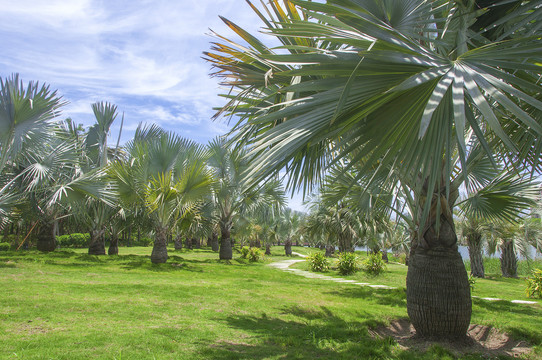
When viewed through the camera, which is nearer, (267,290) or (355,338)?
(355,338)

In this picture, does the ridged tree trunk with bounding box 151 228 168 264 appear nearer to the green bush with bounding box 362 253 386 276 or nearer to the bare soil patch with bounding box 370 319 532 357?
the green bush with bounding box 362 253 386 276

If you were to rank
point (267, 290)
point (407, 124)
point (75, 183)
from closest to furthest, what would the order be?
point (407, 124) → point (267, 290) → point (75, 183)

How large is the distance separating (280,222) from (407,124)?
36588 millimetres

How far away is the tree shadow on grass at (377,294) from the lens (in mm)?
7448

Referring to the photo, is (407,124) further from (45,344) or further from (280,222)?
(280,222)

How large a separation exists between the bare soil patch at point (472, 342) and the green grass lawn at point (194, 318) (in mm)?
162

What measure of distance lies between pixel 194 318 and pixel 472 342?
12.8ft

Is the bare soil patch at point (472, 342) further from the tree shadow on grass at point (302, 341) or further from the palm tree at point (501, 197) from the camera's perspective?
the palm tree at point (501, 197)

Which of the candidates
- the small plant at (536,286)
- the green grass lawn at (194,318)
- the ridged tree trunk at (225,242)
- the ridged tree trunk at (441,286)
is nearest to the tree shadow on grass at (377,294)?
the green grass lawn at (194,318)

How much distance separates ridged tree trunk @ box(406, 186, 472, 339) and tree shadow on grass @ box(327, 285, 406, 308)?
2849mm

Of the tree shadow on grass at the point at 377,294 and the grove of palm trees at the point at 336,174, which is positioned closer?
the grove of palm trees at the point at 336,174

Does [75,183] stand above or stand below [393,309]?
above

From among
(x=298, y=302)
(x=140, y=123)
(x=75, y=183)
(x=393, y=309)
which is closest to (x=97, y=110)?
(x=140, y=123)

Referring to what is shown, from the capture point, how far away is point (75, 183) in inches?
375
